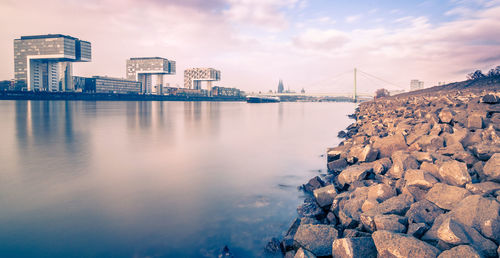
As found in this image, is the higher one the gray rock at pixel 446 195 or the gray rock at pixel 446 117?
the gray rock at pixel 446 117

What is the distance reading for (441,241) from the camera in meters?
3.12

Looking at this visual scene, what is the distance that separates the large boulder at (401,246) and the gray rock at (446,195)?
1.51 m

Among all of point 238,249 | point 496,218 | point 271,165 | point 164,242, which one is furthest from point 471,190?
point 271,165

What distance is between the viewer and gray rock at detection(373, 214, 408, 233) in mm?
3545

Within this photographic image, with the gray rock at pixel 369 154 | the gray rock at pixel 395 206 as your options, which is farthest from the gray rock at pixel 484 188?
the gray rock at pixel 369 154

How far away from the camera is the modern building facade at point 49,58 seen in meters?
120

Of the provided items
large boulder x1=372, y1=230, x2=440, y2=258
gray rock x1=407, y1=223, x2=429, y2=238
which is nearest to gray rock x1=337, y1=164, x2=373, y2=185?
gray rock x1=407, y1=223, x2=429, y2=238

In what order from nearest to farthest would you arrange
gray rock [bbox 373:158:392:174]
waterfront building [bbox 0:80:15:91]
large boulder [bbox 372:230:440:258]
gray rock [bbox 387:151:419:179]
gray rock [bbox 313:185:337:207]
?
large boulder [bbox 372:230:440:258], gray rock [bbox 313:185:337:207], gray rock [bbox 387:151:419:179], gray rock [bbox 373:158:392:174], waterfront building [bbox 0:80:15:91]

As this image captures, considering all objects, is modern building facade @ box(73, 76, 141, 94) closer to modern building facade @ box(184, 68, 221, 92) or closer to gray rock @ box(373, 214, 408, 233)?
modern building facade @ box(184, 68, 221, 92)

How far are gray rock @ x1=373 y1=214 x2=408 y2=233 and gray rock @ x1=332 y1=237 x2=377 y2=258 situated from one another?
314mm

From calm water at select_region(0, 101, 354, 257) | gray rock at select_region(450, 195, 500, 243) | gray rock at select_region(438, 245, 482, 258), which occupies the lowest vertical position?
calm water at select_region(0, 101, 354, 257)

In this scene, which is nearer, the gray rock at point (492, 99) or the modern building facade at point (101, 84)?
the gray rock at point (492, 99)

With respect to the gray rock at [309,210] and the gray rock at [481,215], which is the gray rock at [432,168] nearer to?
the gray rock at [481,215]

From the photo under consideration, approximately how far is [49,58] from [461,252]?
14913cm
